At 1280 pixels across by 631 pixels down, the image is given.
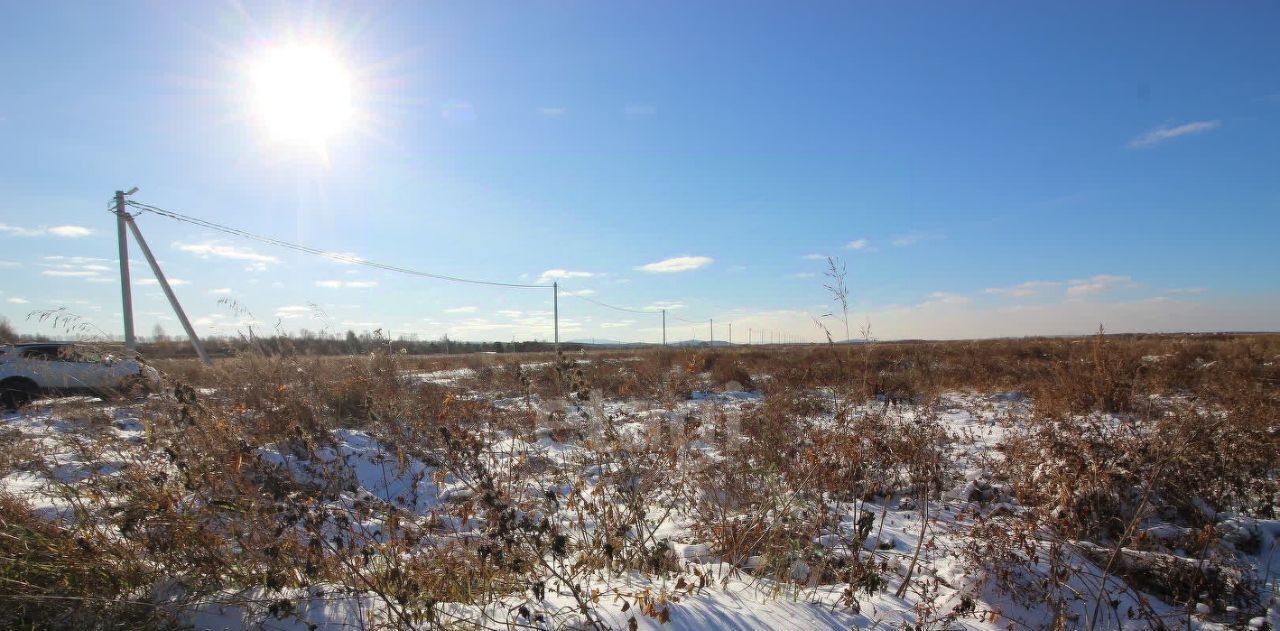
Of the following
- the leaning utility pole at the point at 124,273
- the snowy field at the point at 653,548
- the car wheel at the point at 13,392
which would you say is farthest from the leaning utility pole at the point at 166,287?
the snowy field at the point at 653,548

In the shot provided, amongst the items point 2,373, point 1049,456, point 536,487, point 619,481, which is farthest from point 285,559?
point 2,373

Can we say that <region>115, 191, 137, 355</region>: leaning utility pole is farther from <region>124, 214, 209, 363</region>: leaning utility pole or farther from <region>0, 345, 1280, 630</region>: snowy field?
<region>0, 345, 1280, 630</region>: snowy field

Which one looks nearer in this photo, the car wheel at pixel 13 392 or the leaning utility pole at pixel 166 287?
the car wheel at pixel 13 392

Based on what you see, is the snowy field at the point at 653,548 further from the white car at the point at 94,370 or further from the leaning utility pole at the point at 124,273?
the leaning utility pole at the point at 124,273

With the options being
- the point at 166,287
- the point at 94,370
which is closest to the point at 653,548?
the point at 94,370

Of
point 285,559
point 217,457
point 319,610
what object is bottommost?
point 319,610

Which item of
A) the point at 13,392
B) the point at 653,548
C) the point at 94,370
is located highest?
the point at 94,370

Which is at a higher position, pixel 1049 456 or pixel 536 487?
pixel 1049 456

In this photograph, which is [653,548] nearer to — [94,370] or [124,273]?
[94,370]

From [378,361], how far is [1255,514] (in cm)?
913

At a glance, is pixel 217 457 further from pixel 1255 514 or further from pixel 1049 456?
pixel 1255 514

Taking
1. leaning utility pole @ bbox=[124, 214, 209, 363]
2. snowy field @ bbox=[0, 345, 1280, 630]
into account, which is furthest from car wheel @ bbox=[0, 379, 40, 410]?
snowy field @ bbox=[0, 345, 1280, 630]

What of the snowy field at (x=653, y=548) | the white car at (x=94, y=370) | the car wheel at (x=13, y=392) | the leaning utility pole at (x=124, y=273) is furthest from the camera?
the leaning utility pole at (x=124, y=273)

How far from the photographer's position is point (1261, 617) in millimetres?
2576
